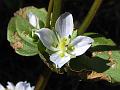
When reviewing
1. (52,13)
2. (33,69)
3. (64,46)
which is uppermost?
(52,13)

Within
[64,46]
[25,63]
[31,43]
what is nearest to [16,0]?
[25,63]

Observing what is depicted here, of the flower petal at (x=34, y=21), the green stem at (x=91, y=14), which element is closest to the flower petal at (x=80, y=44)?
the green stem at (x=91, y=14)

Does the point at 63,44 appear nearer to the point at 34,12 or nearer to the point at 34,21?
the point at 34,21

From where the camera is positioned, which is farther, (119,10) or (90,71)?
(119,10)

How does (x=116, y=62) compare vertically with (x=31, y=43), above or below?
below

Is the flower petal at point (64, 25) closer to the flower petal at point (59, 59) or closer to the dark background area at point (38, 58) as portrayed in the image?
the flower petal at point (59, 59)

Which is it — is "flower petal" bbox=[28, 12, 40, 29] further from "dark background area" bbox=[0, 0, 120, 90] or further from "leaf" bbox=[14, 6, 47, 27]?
"dark background area" bbox=[0, 0, 120, 90]

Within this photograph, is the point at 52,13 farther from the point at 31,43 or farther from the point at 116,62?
the point at 116,62
